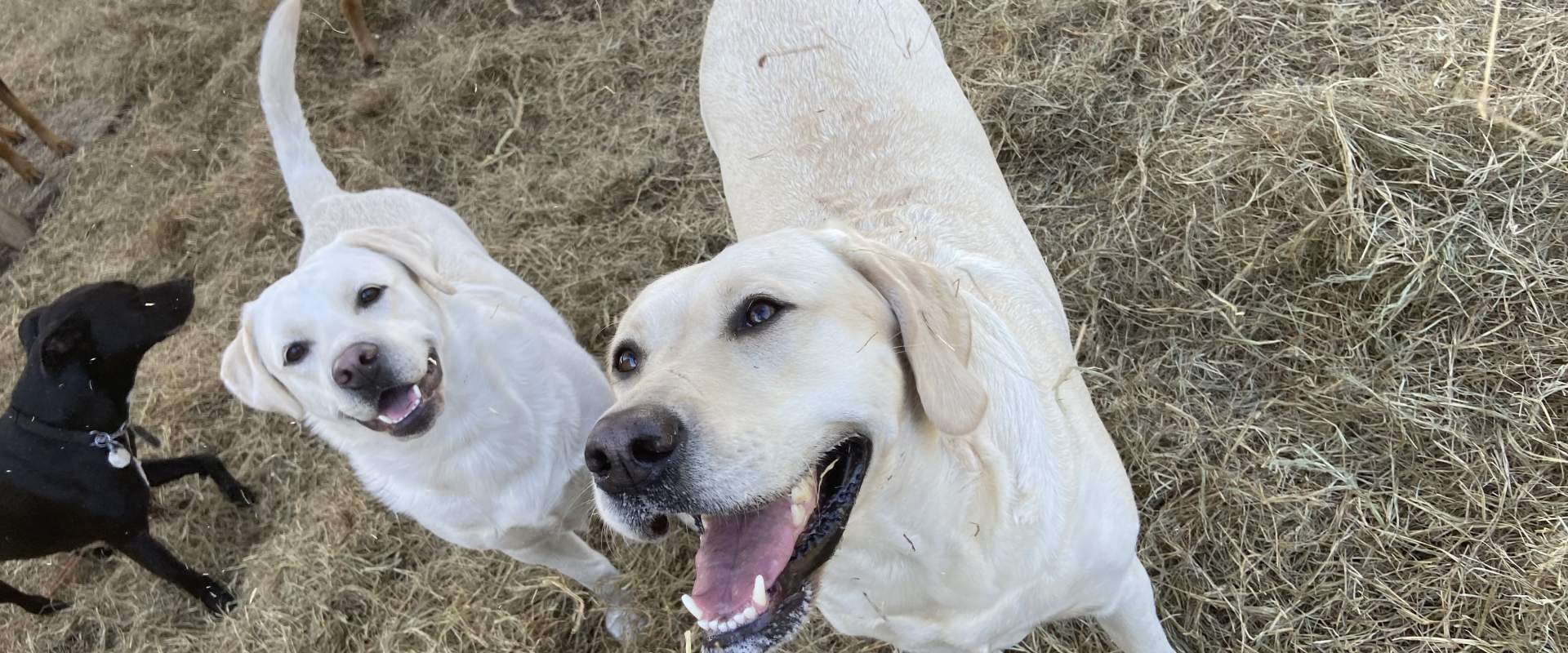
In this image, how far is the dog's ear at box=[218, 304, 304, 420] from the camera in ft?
8.89

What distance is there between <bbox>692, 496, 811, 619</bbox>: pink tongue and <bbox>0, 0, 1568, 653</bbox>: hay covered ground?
134cm

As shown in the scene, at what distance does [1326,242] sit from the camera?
290 cm

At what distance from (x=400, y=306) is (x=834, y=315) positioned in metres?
1.68

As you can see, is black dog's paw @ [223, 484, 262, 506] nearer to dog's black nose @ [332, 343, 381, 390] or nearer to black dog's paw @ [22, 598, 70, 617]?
black dog's paw @ [22, 598, 70, 617]

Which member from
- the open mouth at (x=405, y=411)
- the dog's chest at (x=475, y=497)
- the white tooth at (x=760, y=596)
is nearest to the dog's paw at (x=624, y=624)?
the dog's chest at (x=475, y=497)

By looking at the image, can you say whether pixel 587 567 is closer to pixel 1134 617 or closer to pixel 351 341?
pixel 351 341

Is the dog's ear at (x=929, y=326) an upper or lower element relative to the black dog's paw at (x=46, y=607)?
upper

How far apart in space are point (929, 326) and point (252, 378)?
88.3 inches

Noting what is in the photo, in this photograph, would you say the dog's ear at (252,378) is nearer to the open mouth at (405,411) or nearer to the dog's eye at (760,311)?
the open mouth at (405,411)

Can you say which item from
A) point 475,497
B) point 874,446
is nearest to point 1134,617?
point 874,446

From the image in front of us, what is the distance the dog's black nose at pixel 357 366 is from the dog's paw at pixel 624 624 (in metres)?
1.17

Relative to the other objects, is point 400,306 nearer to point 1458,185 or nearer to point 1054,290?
point 1054,290

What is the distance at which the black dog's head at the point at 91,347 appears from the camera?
3621 millimetres

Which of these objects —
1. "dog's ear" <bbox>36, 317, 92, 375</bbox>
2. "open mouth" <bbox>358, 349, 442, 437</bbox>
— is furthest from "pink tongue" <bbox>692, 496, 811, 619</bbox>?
"dog's ear" <bbox>36, 317, 92, 375</bbox>
